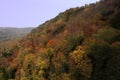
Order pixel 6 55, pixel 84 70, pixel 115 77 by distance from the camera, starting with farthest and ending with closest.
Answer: pixel 6 55
pixel 84 70
pixel 115 77

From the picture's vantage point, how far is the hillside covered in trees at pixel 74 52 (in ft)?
159

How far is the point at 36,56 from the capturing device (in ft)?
220

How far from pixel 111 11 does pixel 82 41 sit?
10.2 m

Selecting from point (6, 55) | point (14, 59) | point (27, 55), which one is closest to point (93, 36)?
point (27, 55)

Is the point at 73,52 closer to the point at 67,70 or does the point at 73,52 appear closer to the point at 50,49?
the point at 67,70

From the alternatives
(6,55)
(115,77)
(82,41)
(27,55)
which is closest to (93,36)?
(82,41)

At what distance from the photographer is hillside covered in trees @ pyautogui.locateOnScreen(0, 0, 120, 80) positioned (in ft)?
159

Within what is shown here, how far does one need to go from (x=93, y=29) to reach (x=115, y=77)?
15762 mm

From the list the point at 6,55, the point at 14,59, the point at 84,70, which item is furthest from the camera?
the point at 6,55

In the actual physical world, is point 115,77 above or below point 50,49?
below

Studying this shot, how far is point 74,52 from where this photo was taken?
54.7 meters

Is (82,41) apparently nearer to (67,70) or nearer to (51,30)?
(67,70)

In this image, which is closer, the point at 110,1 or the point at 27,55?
the point at 110,1

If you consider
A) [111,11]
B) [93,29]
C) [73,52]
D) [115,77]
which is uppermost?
[111,11]
